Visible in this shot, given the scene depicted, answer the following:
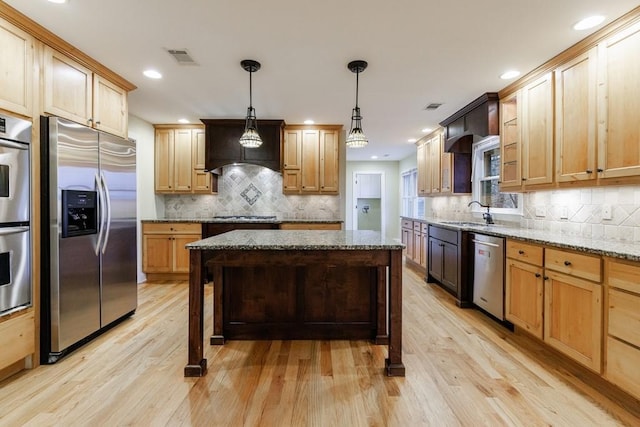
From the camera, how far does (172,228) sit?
15.4 ft

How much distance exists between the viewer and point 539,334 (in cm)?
245

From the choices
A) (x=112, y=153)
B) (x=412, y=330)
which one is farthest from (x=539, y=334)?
(x=112, y=153)

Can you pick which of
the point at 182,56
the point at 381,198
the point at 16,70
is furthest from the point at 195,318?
the point at 381,198

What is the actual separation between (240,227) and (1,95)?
2.95 m

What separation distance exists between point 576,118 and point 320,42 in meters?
2.13

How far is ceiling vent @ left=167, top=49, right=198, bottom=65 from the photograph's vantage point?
2.66m

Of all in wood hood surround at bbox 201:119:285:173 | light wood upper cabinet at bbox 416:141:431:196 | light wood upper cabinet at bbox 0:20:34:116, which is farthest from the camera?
light wood upper cabinet at bbox 416:141:431:196

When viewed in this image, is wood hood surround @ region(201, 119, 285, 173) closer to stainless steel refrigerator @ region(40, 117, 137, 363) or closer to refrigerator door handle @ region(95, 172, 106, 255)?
stainless steel refrigerator @ region(40, 117, 137, 363)

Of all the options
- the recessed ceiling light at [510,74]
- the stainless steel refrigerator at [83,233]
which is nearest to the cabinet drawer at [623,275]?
the recessed ceiling light at [510,74]

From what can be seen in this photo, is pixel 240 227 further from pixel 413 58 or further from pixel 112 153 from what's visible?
pixel 413 58

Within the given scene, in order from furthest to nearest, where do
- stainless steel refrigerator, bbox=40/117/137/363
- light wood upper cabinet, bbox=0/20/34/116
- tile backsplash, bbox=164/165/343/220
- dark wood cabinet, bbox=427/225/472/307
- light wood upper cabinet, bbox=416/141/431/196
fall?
light wood upper cabinet, bbox=416/141/431/196 → tile backsplash, bbox=164/165/343/220 → dark wood cabinet, bbox=427/225/472/307 → stainless steel refrigerator, bbox=40/117/137/363 → light wood upper cabinet, bbox=0/20/34/116

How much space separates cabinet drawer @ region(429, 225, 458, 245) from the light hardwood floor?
120 centimetres

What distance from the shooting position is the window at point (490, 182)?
3.76 m

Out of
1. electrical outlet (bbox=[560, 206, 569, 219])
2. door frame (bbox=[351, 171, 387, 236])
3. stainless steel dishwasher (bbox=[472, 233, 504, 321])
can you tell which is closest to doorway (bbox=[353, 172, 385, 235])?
door frame (bbox=[351, 171, 387, 236])
